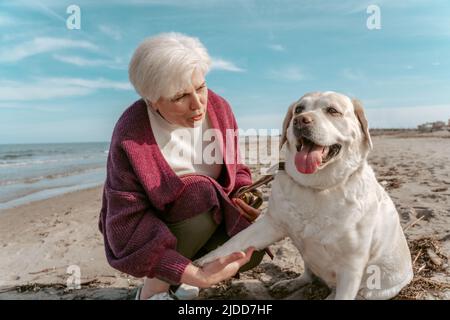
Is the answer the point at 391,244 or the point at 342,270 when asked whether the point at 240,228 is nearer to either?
the point at 342,270

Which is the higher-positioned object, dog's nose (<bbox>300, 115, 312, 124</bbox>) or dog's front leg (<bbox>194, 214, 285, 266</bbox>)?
dog's nose (<bbox>300, 115, 312, 124</bbox>)

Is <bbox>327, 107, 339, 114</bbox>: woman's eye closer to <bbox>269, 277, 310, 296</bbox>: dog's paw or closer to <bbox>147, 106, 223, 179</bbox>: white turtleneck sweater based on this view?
<bbox>147, 106, 223, 179</bbox>: white turtleneck sweater

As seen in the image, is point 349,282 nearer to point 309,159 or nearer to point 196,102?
Answer: point 309,159

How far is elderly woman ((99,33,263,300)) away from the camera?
248 centimetres

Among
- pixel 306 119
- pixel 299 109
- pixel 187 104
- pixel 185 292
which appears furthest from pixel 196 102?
pixel 185 292

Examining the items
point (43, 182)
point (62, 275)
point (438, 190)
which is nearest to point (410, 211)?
point (438, 190)

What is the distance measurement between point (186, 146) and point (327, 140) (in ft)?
3.41

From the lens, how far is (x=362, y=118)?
242 cm

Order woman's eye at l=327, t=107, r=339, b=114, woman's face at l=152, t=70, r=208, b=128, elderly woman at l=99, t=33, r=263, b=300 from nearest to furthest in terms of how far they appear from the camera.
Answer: woman's eye at l=327, t=107, r=339, b=114
elderly woman at l=99, t=33, r=263, b=300
woman's face at l=152, t=70, r=208, b=128

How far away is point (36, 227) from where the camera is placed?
19.2 feet

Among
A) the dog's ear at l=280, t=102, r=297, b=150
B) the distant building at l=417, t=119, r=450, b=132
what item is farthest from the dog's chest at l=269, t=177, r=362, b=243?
the distant building at l=417, t=119, r=450, b=132

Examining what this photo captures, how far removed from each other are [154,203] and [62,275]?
5.54ft

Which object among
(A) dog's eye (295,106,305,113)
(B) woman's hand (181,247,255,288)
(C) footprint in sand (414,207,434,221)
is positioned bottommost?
(C) footprint in sand (414,207,434,221)

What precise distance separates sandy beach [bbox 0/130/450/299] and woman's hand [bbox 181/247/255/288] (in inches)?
23.8
